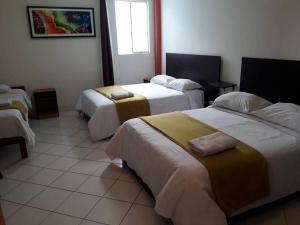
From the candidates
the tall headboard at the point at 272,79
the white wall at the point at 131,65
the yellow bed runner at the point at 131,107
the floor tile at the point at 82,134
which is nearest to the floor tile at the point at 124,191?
the yellow bed runner at the point at 131,107

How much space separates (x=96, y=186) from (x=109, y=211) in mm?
422

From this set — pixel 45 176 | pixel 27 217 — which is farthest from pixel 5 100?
pixel 27 217

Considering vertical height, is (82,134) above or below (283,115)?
below

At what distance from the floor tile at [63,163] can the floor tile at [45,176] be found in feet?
0.24

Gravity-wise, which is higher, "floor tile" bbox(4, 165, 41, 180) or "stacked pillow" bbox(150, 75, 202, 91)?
"stacked pillow" bbox(150, 75, 202, 91)

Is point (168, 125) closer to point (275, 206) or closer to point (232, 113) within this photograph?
point (232, 113)

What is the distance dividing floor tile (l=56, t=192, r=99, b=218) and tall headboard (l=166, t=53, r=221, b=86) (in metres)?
2.61

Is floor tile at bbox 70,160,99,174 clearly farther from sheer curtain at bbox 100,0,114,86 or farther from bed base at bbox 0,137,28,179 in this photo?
sheer curtain at bbox 100,0,114,86

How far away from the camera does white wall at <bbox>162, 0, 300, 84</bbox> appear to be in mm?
2746

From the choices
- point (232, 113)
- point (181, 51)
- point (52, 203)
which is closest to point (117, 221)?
point (52, 203)

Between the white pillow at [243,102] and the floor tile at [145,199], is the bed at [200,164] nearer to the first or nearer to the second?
the white pillow at [243,102]

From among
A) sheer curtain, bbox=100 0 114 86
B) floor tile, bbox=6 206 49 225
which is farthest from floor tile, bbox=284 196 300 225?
sheer curtain, bbox=100 0 114 86

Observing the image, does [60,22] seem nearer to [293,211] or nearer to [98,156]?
[98,156]

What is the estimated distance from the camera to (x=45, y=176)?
266 centimetres
